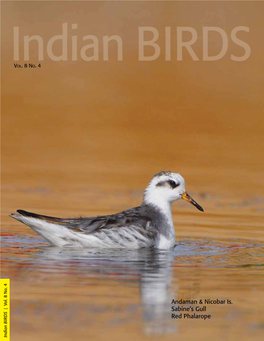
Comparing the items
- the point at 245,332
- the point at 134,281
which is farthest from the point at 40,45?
the point at 245,332

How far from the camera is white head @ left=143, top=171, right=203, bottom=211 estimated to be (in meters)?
13.9

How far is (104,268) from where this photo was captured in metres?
11.4

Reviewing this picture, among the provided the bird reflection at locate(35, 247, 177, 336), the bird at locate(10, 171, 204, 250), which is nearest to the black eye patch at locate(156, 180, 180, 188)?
the bird at locate(10, 171, 204, 250)

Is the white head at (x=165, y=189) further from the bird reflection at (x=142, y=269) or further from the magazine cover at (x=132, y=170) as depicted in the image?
the bird reflection at (x=142, y=269)

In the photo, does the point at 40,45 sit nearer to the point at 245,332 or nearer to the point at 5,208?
the point at 5,208

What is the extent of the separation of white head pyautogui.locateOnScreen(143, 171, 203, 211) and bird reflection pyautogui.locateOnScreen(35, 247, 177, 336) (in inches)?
48.1

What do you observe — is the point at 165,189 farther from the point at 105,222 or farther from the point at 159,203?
the point at 105,222

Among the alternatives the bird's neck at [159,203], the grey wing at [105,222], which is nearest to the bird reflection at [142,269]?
the grey wing at [105,222]

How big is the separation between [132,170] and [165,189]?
4793 millimetres

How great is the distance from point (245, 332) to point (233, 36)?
861 inches

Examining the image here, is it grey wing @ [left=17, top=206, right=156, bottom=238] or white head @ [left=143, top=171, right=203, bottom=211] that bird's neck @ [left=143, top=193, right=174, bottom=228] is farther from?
grey wing @ [left=17, top=206, right=156, bottom=238]

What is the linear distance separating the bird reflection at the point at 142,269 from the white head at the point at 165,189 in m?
1.22

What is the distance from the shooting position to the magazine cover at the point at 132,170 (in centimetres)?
961

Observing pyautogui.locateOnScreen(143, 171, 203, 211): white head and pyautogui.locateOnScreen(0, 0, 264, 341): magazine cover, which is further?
pyautogui.locateOnScreen(143, 171, 203, 211): white head
